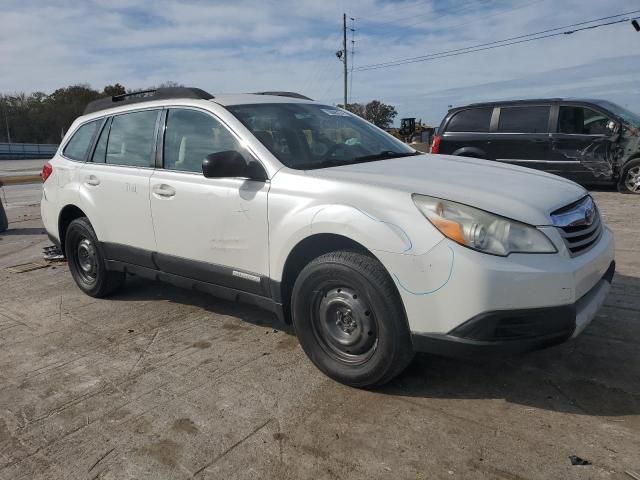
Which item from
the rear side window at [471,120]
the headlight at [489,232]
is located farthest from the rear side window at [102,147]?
the rear side window at [471,120]

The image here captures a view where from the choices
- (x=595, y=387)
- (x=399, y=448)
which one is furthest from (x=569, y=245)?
(x=399, y=448)

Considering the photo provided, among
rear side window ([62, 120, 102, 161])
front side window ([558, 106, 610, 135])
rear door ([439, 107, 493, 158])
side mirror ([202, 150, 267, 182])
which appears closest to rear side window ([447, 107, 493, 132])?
rear door ([439, 107, 493, 158])

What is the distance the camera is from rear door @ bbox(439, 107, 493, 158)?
34.8 ft

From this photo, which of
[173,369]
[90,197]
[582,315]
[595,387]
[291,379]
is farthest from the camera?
[90,197]

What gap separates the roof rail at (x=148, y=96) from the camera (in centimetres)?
400

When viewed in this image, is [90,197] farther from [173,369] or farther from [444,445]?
[444,445]

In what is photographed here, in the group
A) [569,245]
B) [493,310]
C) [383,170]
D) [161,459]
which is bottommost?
[161,459]

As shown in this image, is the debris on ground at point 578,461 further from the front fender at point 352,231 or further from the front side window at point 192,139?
the front side window at point 192,139

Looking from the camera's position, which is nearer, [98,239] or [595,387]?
[595,387]

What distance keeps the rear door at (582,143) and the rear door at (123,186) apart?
828 centimetres

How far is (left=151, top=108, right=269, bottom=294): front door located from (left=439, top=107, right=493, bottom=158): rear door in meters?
7.62

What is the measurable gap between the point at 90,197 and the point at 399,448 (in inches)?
138

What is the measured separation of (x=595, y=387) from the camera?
2.95 meters

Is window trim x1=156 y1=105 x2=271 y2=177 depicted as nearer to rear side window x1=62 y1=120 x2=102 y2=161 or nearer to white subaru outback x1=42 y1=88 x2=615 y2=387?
white subaru outback x1=42 y1=88 x2=615 y2=387
